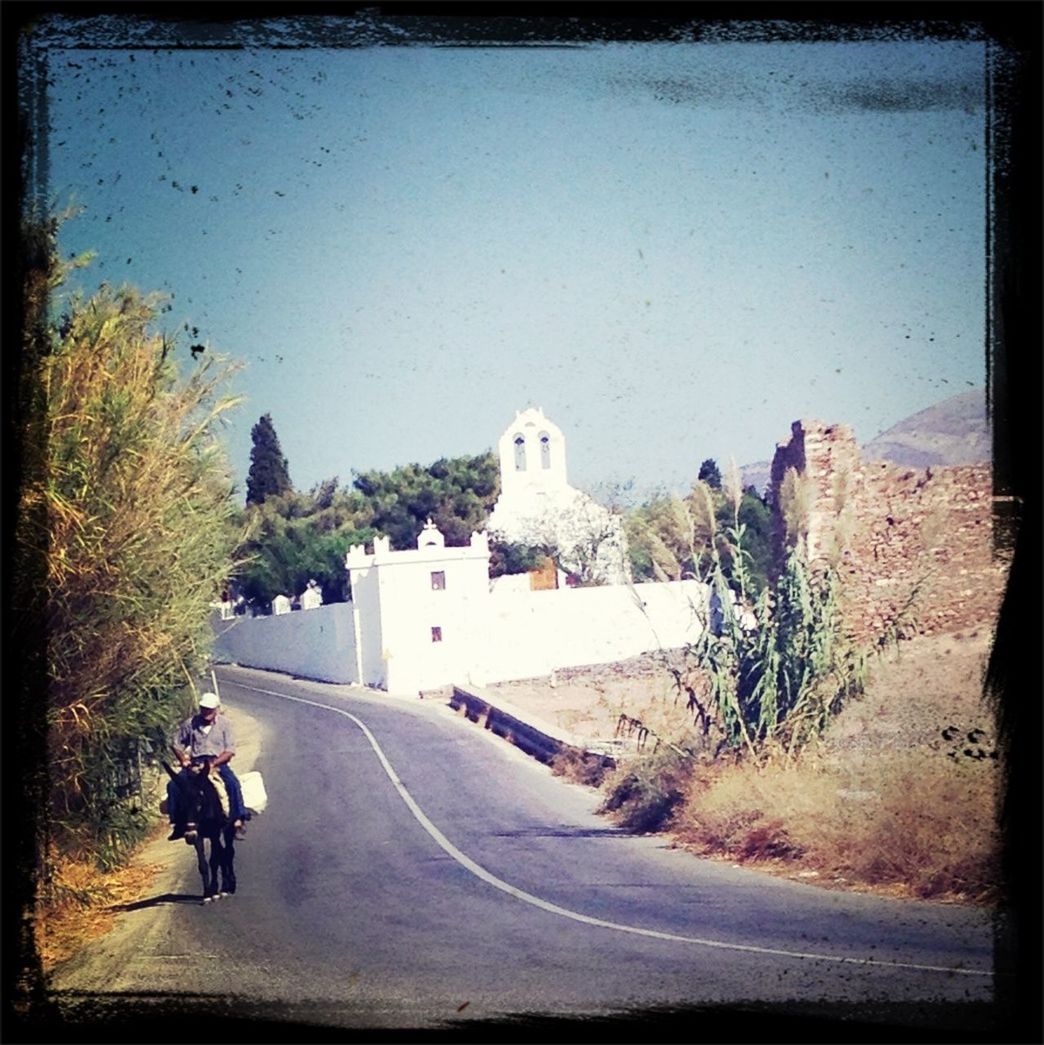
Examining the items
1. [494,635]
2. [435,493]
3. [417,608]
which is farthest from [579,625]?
[435,493]

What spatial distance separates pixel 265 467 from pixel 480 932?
7.22ft

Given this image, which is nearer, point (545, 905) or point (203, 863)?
point (545, 905)

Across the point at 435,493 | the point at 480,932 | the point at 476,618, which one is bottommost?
the point at 480,932

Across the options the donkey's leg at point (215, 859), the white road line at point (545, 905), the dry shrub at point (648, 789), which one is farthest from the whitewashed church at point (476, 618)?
the donkey's leg at point (215, 859)

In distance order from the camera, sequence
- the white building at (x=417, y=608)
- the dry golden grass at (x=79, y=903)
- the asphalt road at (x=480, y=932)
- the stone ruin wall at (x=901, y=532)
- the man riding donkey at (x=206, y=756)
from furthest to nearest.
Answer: the white building at (x=417, y=608)
the man riding donkey at (x=206, y=756)
the stone ruin wall at (x=901, y=532)
the dry golden grass at (x=79, y=903)
the asphalt road at (x=480, y=932)

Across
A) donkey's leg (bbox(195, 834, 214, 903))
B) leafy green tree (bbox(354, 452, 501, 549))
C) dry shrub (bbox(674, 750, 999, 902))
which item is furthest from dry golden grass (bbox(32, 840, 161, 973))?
dry shrub (bbox(674, 750, 999, 902))

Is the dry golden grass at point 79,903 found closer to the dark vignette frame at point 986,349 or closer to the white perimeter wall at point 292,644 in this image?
the dark vignette frame at point 986,349

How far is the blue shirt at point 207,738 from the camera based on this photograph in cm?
529

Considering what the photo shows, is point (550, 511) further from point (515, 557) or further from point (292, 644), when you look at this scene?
point (292, 644)

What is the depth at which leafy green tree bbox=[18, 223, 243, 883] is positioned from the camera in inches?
193

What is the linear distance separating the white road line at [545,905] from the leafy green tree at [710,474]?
1911mm

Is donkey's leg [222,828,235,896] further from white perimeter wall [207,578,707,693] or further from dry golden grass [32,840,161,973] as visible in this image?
white perimeter wall [207,578,707,693]

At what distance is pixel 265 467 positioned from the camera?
17.5ft

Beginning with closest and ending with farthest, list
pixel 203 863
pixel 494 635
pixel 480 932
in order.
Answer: pixel 480 932 < pixel 203 863 < pixel 494 635
